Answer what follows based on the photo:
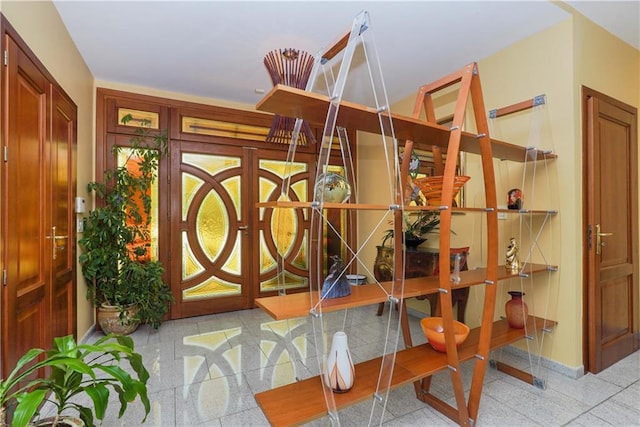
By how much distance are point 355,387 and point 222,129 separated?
3377 millimetres

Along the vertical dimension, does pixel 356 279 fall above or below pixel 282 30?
below

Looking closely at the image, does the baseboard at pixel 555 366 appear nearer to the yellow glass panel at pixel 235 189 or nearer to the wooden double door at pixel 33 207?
the yellow glass panel at pixel 235 189

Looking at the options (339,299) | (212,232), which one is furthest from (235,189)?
(339,299)

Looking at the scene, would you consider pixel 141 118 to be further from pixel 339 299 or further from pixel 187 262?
pixel 339 299

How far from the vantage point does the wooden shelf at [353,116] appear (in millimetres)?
1256

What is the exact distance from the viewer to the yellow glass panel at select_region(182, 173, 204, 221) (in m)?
3.73

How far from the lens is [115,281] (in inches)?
121

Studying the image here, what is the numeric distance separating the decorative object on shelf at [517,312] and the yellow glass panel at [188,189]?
3.38m

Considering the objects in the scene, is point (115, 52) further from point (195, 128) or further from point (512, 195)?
point (512, 195)

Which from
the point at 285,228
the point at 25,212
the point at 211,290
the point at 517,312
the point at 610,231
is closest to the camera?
the point at 285,228

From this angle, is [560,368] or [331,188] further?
[560,368]

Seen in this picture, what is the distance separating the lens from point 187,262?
12.3 ft

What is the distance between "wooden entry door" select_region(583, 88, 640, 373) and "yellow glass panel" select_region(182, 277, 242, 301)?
3498 millimetres

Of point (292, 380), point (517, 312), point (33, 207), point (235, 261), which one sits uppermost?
point (33, 207)
